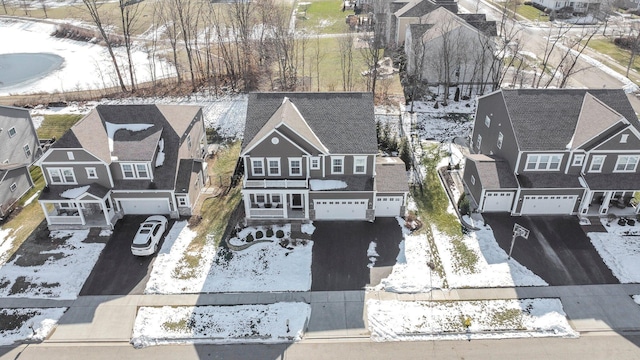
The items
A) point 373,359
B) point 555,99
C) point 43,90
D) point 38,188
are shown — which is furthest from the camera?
point 43,90

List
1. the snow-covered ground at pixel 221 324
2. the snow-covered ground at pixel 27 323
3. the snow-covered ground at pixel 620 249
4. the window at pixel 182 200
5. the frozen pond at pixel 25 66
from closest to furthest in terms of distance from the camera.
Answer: the snow-covered ground at pixel 221 324, the snow-covered ground at pixel 27 323, the snow-covered ground at pixel 620 249, the window at pixel 182 200, the frozen pond at pixel 25 66

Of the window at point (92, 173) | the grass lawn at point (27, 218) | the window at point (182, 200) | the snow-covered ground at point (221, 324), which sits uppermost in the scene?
the window at point (92, 173)

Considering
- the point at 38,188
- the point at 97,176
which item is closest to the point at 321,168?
the point at 97,176

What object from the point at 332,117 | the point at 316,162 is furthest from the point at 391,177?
the point at 332,117

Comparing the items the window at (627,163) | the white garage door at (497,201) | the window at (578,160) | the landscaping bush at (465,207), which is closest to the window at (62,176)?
the landscaping bush at (465,207)

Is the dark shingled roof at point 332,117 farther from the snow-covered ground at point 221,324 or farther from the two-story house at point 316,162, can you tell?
the snow-covered ground at point 221,324

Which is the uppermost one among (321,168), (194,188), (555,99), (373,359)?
(555,99)

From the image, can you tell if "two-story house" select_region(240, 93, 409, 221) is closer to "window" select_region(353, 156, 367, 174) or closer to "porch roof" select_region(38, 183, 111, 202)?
"window" select_region(353, 156, 367, 174)

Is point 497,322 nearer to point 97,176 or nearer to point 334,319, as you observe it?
point 334,319
